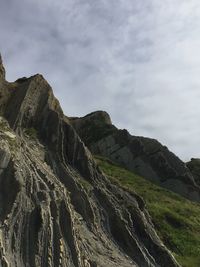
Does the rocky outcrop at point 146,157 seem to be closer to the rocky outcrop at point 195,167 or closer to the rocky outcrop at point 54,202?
the rocky outcrop at point 195,167

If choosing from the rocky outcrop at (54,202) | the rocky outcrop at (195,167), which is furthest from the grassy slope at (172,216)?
the rocky outcrop at (195,167)

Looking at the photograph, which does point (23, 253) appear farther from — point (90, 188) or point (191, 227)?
point (191, 227)

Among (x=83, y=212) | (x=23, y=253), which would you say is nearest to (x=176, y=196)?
(x=83, y=212)

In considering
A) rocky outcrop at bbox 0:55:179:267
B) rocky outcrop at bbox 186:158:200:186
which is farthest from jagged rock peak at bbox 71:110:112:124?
rocky outcrop at bbox 0:55:179:267

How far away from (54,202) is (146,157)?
51041 mm

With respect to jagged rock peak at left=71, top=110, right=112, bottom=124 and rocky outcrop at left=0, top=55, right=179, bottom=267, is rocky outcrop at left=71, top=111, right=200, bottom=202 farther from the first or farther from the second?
rocky outcrop at left=0, top=55, right=179, bottom=267

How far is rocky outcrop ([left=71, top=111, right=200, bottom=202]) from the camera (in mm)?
83438

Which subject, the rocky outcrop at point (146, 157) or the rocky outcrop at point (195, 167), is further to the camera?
the rocky outcrop at point (195, 167)

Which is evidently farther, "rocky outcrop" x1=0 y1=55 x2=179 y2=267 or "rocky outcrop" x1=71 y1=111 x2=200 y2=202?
"rocky outcrop" x1=71 y1=111 x2=200 y2=202

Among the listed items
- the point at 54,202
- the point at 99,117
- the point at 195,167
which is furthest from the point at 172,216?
the point at 99,117

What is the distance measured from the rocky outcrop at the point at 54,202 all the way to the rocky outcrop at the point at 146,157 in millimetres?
31128

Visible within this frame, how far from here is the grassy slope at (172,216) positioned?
5272 centimetres

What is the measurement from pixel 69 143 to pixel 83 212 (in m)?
10.1

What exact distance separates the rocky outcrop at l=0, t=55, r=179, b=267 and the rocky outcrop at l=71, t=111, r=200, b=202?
31128mm
